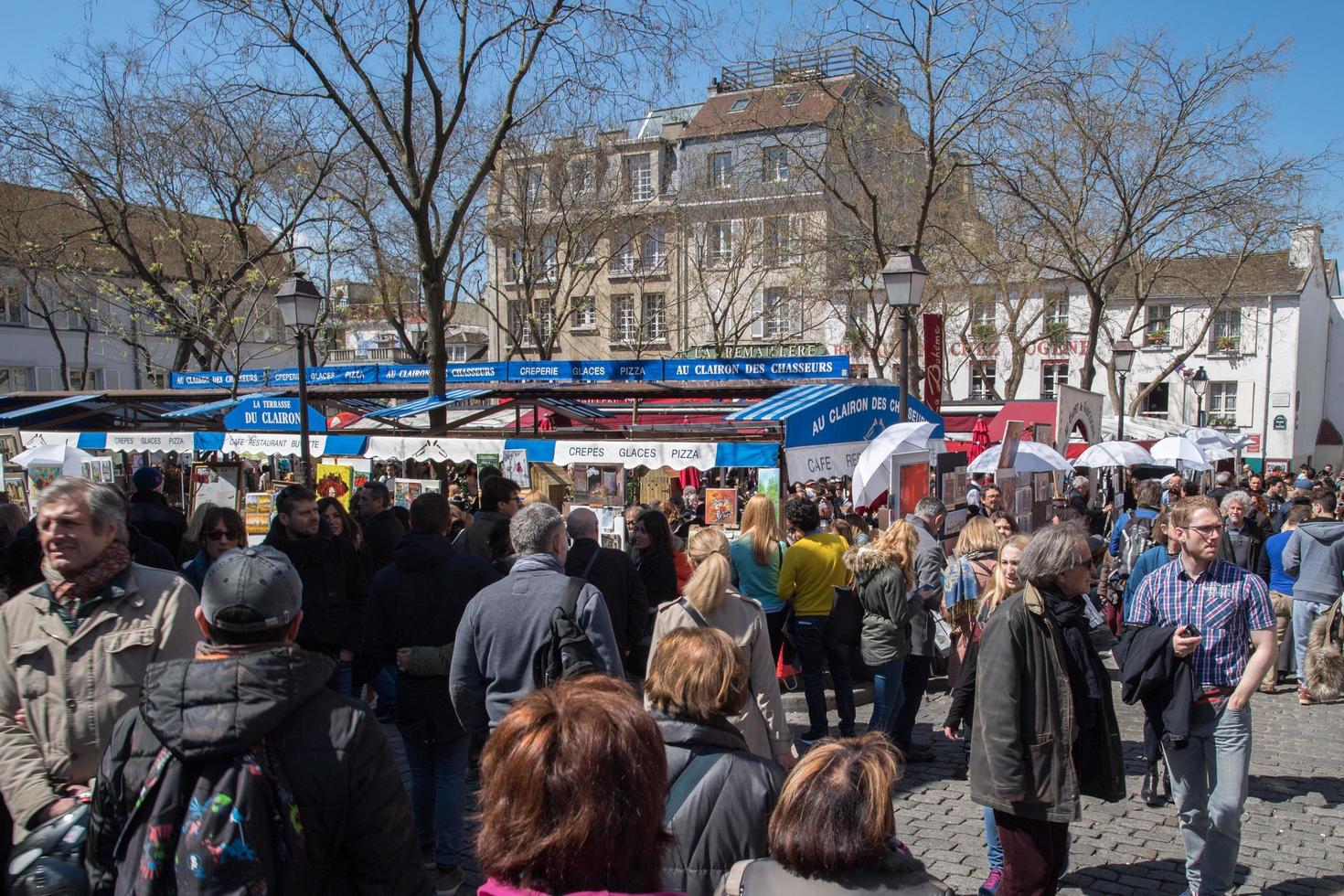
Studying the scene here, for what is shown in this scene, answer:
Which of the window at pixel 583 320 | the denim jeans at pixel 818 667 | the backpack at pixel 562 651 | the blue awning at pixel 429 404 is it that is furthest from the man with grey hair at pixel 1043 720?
the window at pixel 583 320

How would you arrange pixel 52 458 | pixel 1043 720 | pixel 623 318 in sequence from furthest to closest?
1. pixel 623 318
2. pixel 52 458
3. pixel 1043 720

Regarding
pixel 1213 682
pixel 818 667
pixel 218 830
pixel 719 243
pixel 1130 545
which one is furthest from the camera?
pixel 719 243

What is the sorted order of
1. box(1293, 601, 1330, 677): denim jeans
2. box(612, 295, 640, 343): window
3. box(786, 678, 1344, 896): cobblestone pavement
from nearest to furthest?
box(786, 678, 1344, 896): cobblestone pavement < box(1293, 601, 1330, 677): denim jeans < box(612, 295, 640, 343): window

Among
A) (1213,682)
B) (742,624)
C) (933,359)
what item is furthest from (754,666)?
(933,359)

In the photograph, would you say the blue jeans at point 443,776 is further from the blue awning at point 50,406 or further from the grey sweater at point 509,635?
the blue awning at point 50,406

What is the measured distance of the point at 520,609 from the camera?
388cm

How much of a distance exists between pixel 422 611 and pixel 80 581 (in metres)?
1.73

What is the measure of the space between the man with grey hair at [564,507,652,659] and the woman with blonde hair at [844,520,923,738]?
5.09ft

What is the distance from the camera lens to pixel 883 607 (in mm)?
6012

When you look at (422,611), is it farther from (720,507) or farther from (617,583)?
(720,507)

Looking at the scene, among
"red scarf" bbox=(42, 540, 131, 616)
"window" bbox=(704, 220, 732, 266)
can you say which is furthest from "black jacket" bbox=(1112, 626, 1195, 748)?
"window" bbox=(704, 220, 732, 266)

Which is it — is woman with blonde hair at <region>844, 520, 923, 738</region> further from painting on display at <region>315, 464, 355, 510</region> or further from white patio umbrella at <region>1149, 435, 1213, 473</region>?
white patio umbrella at <region>1149, 435, 1213, 473</region>

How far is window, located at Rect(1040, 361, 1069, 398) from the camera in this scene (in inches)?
1428

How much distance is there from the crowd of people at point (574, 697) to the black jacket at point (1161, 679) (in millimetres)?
14
